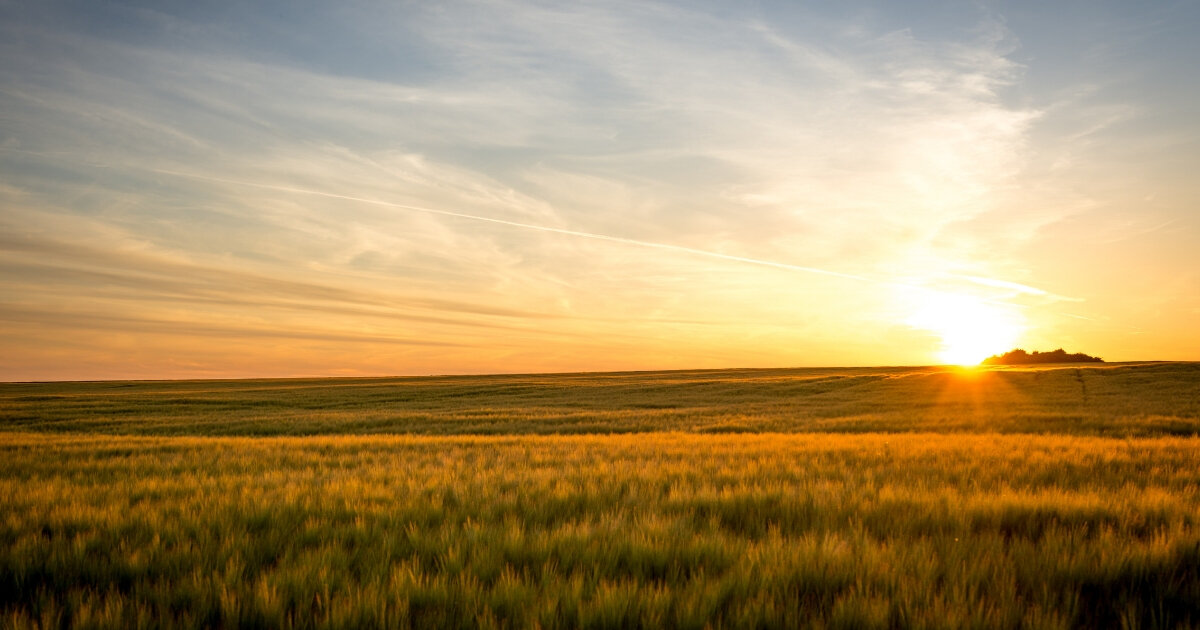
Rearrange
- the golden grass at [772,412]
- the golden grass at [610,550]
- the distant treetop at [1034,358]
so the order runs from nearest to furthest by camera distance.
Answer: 1. the golden grass at [610,550]
2. the golden grass at [772,412]
3. the distant treetop at [1034,358]

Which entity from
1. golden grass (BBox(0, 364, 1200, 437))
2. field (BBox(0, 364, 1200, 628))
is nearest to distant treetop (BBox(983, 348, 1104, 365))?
golden grass (BBox(0, 364, 1200, 437))

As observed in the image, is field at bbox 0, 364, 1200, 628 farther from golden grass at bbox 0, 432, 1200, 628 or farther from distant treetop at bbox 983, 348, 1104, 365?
distant treetop at bbox 983, 348, 1104, 365

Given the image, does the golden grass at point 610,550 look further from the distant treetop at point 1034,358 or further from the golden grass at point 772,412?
the distant treetop at point 1034,358

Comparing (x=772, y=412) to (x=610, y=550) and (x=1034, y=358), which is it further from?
(x=1034, y=358)

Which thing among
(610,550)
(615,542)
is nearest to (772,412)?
(615,542)

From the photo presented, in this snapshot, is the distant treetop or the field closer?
the field

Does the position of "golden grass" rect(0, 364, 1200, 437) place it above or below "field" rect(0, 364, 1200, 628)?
below

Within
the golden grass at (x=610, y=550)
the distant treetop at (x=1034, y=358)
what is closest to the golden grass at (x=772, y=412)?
the golden grass at (x=610, y=550)

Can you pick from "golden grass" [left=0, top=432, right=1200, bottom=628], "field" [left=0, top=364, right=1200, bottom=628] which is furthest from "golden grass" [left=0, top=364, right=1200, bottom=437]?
"golden grass" [left=0, top=432, right=1200, bottom=628]

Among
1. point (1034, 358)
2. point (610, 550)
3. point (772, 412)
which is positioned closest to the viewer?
point (610, 550)

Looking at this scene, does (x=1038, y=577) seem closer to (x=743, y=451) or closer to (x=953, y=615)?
(x=953, y=615)

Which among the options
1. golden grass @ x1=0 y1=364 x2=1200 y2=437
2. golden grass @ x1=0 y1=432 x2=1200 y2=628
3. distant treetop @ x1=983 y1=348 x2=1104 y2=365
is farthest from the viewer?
distant treetop @ x1=983 y1=348 x2=1104 y2=365

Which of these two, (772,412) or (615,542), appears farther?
(772,412)

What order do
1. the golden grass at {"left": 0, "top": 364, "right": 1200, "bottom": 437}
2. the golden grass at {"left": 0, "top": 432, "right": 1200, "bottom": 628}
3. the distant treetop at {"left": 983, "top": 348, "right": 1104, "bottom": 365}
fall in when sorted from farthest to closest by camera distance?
the distant treetop at {"left": 983, "top": 348, "right": 1104, "bottom": 365} → the golden grass at {"left": 0, "top": 364, "right": 1200, "bottom": 437} → the golden grass at {"left": 0, "top": 432, "right": 1200, "bottom": 628}
